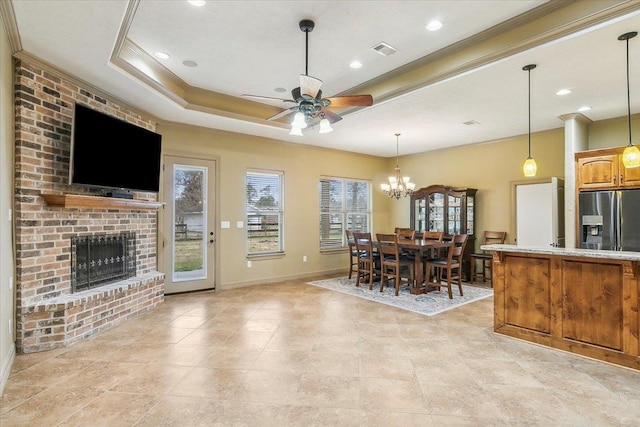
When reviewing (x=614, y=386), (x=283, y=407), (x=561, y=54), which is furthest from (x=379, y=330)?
(x=561, y=54)

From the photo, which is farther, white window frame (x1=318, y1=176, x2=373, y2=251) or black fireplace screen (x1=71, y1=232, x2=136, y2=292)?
white window frame (x1=318, y1=176, x2=373, y2=251)

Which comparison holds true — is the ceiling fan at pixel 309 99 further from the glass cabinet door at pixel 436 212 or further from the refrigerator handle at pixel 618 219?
the glass cabinet door at pixel 436 212

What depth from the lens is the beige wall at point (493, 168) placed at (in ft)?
19.8

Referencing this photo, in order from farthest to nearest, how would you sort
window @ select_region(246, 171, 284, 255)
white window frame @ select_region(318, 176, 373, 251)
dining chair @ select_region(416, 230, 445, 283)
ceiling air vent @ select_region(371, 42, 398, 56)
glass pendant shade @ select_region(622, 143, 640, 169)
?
white window frame @ select_region(318, 176, 373, 251), window @ select_region(246, 171, 284, 255), dining chair @ select_region(416, 230, 445, 283), ceiling air vent @ select_region(371, 42, 398, 56), glass pendant shade @ select_region(622, 143, 640, 169)

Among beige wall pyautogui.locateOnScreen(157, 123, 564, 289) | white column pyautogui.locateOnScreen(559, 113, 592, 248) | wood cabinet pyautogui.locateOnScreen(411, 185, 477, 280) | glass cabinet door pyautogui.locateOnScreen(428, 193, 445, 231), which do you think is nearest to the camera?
white column pyautogui.locateOnScreen(559, 113, 592, 248)

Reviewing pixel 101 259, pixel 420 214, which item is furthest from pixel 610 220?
pixel 101 259

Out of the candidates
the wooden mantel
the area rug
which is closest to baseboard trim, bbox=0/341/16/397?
the wooden mantel

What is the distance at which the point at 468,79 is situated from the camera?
3.80 meters

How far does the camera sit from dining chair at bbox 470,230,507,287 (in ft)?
21.2

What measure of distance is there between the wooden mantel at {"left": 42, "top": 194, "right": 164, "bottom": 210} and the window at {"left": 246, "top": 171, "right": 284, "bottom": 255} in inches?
85.3

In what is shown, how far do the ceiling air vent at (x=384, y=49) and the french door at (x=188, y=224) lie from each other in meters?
3.44

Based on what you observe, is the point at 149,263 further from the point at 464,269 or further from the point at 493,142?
the point at 493,142

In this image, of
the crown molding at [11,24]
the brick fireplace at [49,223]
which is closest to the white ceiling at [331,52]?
the crown molding at [11,24]

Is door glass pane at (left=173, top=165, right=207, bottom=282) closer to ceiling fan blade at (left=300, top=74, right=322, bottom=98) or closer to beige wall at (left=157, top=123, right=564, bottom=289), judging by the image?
beige wall at (left=157, top=123, right=564, bottom=289)
